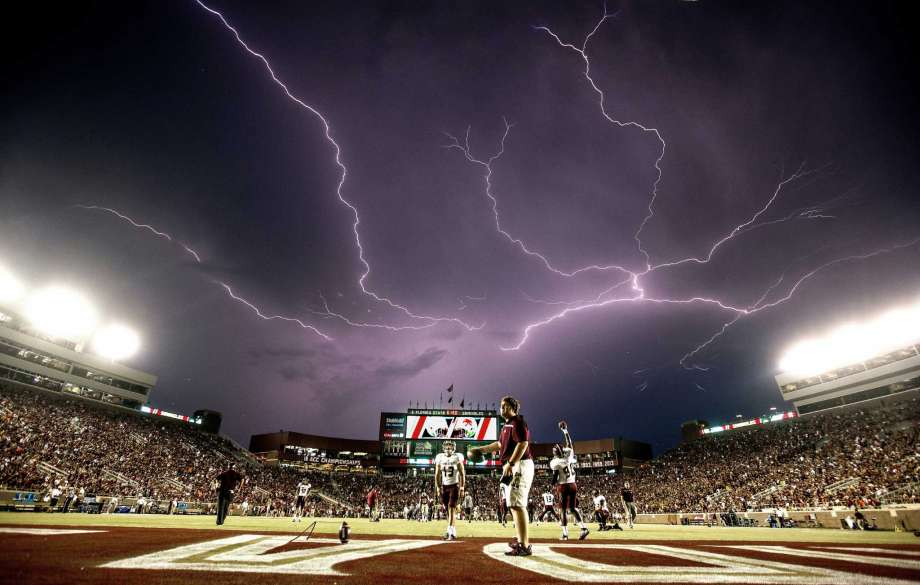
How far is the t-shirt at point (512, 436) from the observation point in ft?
18.5

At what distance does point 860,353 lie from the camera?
2029 inches

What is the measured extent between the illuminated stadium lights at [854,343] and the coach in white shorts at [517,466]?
213 ft

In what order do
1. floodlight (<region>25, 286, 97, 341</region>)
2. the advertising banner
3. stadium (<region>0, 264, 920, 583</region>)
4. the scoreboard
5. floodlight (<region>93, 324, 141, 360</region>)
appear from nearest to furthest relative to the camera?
1. stadium (<region>0, 264, 920, 583</region>)
2. floodlight (<region>25, 286, 97, 341</region>)
3. the advertising banner
4. the scoreboard
5. floodlight (<region>93, 324, 141, 360</region>)

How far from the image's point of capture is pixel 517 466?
18.8ft

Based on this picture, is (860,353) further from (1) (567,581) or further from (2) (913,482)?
(1) (567,581)

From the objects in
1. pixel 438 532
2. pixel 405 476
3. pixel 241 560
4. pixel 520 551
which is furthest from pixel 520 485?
pixel 405 476

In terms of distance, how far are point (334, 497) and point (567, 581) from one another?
62049 millimetres

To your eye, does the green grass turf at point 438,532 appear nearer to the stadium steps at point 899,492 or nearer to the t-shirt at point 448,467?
the t-shirt at point 448,467

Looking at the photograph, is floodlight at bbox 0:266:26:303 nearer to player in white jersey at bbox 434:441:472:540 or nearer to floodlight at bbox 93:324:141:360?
floodlight at bbox 93:324:141:360

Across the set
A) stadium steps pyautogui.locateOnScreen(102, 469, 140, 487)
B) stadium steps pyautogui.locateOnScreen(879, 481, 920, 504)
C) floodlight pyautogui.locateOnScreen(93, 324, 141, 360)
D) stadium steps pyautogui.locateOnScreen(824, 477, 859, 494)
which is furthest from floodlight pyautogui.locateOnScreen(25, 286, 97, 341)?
stadium steps pyautogui.locateOnScreen(879, 481, 920, 504)

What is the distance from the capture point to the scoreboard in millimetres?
56219

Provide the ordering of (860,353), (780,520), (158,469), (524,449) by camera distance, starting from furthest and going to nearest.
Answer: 1. (860,353)
2. (158,469)
3. (780,520)
4. (524,449)

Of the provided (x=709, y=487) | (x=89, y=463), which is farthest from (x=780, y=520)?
(x=89, y=463)

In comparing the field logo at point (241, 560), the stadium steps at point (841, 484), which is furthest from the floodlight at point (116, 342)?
the stadium steps at point (841, 484)
